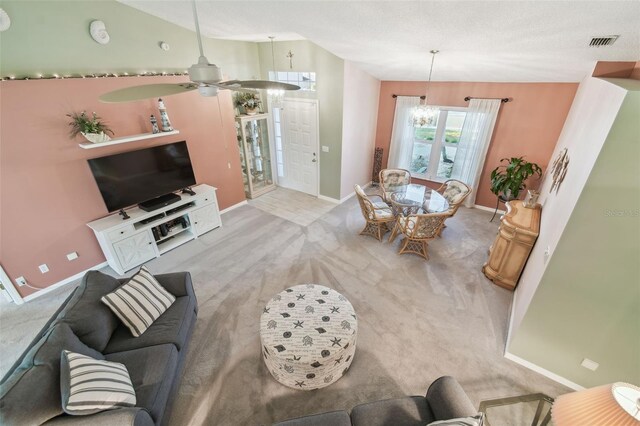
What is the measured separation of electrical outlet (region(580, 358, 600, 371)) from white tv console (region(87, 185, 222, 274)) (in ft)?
16.5

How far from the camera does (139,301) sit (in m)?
2.50

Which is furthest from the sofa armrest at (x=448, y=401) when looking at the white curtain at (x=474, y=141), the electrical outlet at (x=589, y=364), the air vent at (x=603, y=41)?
the white curtain at (x=474, y=141)

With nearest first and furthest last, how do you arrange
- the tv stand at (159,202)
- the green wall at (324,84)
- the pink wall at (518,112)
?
the tv stand at (159,202)
the pink wall at (518,112)
the green wall at (324,84)

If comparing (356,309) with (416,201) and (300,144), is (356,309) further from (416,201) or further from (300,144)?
(300,144)

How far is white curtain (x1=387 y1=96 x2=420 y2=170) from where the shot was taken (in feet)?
18.9

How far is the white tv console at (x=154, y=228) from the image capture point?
12.0ft

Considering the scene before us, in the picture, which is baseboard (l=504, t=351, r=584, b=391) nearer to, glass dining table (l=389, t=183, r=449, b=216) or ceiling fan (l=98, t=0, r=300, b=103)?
glass dining table (l=389, t=183, r=449, b=216)

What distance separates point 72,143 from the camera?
11.0 feet

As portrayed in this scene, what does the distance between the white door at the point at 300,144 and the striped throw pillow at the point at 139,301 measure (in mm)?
4001

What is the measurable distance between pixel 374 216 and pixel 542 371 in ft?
8.67

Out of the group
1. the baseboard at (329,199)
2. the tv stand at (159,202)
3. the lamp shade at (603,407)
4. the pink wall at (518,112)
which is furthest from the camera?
the baseboard at (329,199)

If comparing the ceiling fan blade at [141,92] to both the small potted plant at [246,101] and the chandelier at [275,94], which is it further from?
the small potted plant at [246,101]

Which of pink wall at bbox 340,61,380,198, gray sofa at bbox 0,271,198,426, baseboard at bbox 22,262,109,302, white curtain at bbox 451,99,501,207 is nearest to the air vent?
white curtain at bbox 451,99,501,207

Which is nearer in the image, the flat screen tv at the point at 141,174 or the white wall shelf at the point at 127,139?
the white wall shelf at the point at 127,139
